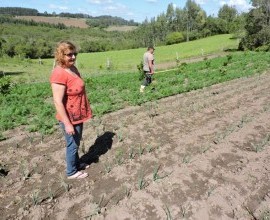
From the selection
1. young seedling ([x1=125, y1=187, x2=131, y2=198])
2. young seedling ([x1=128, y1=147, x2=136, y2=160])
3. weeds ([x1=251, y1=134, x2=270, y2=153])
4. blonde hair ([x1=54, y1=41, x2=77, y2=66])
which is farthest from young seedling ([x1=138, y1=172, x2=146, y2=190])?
weeds ([x1=251, y1=134, x2=270, y2=153])

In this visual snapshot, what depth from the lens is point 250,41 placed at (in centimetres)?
4362

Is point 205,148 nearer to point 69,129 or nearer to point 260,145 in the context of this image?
point 260,145

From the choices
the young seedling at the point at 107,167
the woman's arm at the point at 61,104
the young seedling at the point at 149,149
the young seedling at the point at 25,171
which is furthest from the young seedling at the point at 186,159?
the young seedling at the point at 25,171

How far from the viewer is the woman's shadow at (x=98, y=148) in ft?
19.3

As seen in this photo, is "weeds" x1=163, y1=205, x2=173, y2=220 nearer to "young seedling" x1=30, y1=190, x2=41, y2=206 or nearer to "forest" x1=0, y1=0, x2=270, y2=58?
"young seedling" x1=30, y1=190, x2=41, y2=206

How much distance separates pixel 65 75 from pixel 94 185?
5.87ft

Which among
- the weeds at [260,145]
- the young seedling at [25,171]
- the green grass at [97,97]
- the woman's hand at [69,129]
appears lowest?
the green grass at [97,97]

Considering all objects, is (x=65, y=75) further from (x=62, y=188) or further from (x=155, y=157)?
(x=155, y=157)

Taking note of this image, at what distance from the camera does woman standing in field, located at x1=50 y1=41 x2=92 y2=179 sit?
429cm

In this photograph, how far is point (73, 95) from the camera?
451 cm

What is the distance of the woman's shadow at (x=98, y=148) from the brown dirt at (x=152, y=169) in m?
0.02

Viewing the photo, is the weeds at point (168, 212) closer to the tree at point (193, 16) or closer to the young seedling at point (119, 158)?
the young seedling at point (119, 158)

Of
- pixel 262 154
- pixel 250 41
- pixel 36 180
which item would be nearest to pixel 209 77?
pixel 262 154

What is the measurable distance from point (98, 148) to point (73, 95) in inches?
83.9
